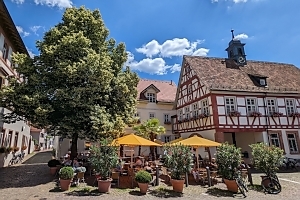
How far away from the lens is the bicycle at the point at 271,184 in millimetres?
10984

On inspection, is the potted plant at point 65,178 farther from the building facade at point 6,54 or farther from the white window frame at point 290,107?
the white window frame at point 290,107

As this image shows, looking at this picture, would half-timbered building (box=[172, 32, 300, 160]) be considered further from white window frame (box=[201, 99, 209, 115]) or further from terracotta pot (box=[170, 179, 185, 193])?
terracotta pot (box=[170, 179, 185, 193])

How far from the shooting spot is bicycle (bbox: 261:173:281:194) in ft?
36.0

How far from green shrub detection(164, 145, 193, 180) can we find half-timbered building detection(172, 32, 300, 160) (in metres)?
8.98

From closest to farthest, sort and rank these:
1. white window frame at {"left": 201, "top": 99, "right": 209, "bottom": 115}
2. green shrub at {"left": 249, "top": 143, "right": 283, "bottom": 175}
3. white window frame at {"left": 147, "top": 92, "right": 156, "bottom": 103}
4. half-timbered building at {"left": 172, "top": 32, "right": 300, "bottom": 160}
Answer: green shrub at {"left": 249, "top": 143, "right": 283, "bottom": 175}
half-timbered building at {"left": 172, "top": 32, "right": 300, "bottom": 160}
white window frame at {"left": 201, "top": 99, "right": 209, "bottom": 115}
white window frame at {"left": 147, "top": 92, "right": 156, "bottom": 103}

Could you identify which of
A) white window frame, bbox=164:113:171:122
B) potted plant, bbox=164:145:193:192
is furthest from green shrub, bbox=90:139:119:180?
white window frame, bbox=164:113:171:122

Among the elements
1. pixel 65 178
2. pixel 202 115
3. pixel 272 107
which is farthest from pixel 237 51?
pixel 65 178

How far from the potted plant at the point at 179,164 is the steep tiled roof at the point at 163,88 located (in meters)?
18.5

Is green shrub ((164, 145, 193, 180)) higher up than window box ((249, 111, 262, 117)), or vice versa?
window box ((249, 111, 262, 117))

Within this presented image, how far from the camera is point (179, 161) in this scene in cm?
1065

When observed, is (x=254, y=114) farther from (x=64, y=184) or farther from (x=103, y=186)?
(x=64, y=184)

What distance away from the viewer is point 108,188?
10000 millimetres

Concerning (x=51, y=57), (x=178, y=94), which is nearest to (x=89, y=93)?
(x=51, y=57)

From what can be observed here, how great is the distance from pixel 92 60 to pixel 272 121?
17443 millimetres
